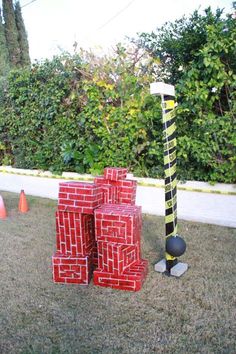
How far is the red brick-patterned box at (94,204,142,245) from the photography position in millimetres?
3244

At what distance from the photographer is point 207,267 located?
3.82 metres

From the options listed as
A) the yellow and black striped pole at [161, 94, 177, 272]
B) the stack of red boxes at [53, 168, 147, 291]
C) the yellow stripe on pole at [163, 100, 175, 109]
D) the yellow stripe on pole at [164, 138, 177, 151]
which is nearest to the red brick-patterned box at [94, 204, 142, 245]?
the stack of red boxes at [53, 168, 147, 291]

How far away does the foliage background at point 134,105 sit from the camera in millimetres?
5051

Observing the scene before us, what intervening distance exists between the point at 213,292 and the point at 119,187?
57.2 inches

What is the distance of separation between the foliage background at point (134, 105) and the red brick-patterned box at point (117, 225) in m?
2.31

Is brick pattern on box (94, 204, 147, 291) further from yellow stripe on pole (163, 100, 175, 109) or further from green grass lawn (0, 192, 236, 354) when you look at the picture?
yellow stripe on pole (163, 100, 175, 109)

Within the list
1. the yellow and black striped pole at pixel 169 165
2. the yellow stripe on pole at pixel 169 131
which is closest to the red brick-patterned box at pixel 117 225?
the yellow and black striped pole at pixel 169 165

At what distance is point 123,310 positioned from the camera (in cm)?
300

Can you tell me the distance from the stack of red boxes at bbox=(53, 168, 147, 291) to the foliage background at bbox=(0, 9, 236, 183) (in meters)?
2.27

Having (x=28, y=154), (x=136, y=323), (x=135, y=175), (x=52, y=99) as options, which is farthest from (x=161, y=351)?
(x=28, y=154)

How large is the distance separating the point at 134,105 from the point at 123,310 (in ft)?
12.5

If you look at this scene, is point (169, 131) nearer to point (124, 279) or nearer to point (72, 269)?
point (124, 279)

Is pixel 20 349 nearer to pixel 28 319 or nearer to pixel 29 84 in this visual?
pixel 28 319

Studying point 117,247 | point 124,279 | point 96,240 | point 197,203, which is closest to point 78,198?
point 96,240
